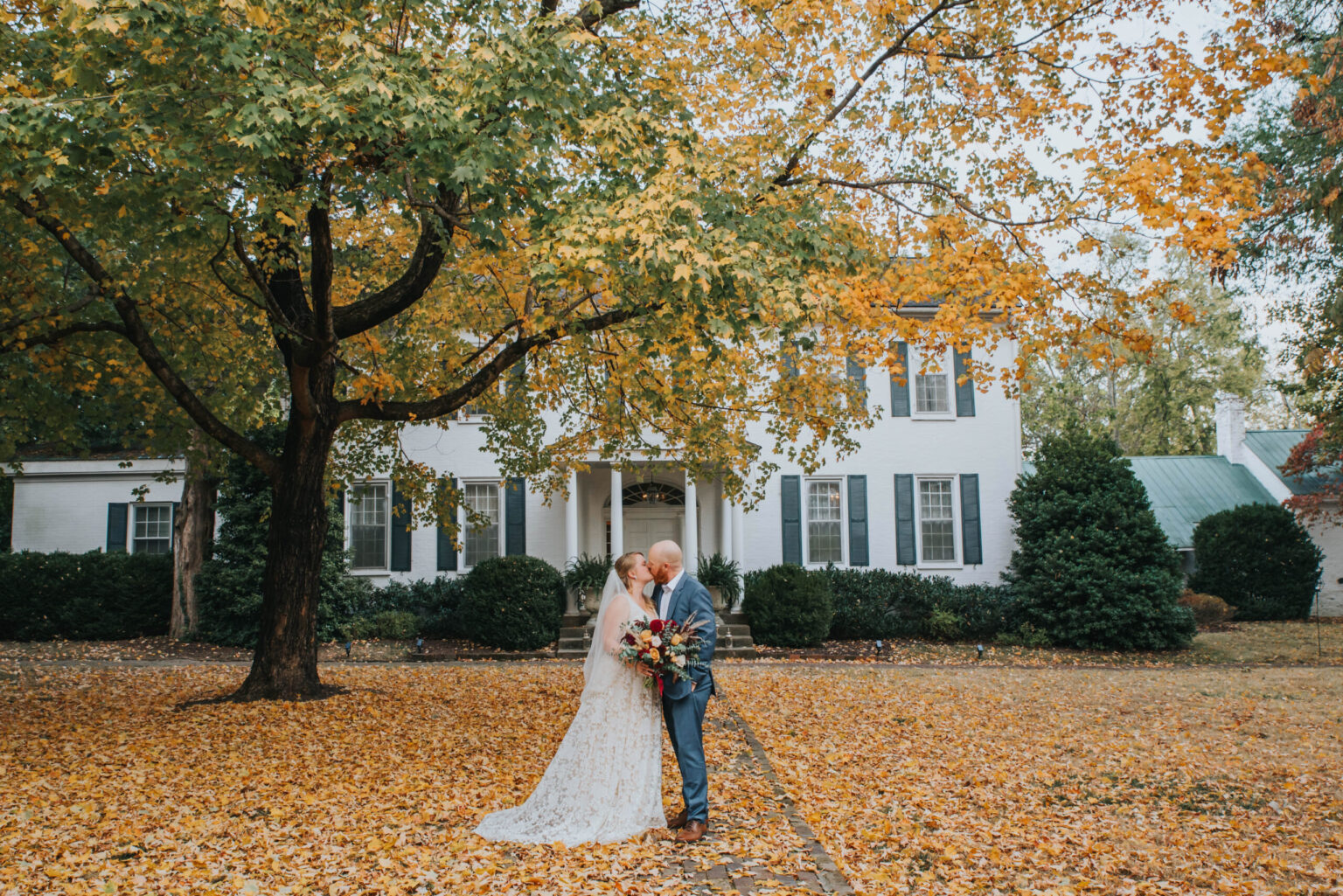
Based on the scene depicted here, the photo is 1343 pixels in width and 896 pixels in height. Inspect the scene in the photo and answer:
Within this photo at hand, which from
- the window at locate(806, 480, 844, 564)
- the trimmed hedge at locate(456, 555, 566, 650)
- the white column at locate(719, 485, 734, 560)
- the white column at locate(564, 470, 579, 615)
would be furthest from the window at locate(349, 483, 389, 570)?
the window at locate(806, 480, 844, 564)

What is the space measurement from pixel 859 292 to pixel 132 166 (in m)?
6.31

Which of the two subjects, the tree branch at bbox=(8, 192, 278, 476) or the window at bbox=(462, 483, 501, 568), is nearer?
the tree branch at bbox=(8, 192, 278, 476)

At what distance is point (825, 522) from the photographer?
20.1 metres

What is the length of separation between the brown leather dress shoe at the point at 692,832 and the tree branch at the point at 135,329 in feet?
24.2

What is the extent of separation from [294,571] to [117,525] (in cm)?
1376

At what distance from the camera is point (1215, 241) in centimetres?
722

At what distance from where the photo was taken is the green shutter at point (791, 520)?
1988cm

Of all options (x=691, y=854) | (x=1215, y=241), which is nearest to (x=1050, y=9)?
(x=1215, y=241)

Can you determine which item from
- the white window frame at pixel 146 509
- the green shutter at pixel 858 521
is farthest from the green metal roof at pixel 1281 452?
the white window frame at pixel 146 509

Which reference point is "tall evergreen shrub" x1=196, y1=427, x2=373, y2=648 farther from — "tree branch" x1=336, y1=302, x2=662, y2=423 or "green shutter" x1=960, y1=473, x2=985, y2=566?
"green shutter" x1=960, y1=473, x2=985, y2=566

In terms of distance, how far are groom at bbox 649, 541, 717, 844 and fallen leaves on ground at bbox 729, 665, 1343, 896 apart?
85 centimetres

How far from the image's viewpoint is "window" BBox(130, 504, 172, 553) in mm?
21875

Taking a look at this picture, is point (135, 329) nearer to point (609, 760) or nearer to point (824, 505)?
point (609, 760)

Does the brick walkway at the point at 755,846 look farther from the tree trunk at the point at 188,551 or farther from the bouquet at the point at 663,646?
the tree trunk at the point at 188,551
